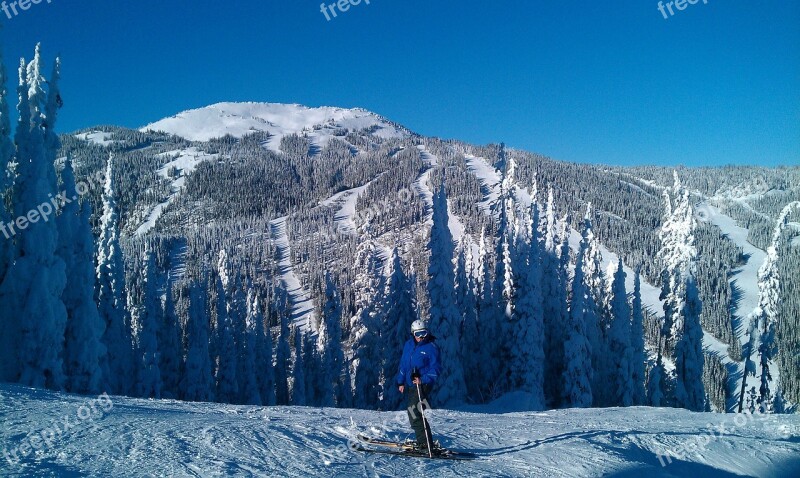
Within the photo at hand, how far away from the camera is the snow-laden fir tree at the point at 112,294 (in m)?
26.8

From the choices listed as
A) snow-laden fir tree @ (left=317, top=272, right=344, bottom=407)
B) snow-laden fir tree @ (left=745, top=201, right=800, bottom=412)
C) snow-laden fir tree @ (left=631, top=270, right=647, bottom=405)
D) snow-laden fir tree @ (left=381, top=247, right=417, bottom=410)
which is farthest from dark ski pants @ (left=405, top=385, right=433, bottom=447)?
snow-laden fir tree @ (left=317, top=272, right=344, bottom=407)

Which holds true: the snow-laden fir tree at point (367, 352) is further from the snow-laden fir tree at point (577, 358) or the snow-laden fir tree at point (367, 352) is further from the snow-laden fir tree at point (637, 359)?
the snow-laden fir tree at point (637, 359)

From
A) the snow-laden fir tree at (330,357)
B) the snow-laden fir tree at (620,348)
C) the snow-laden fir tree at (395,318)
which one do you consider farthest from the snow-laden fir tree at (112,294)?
the snow-laden fir tree at (620,348)

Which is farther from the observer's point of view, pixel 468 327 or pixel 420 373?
pixel 468 327

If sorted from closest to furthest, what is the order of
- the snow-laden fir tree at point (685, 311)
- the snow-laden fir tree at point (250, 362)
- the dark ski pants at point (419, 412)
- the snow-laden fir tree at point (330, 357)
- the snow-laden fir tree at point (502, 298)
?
the dark ski pants at point (419, 412)
the snow-laden fir tree at point (685, 311)
the snow-laden fir tree at point (502, 298)
the snow-laden fir tree at point (250, 362)
the snow-laden fir tree at point (330, 357)

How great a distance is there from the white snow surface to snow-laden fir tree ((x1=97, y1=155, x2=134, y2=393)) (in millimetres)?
18277

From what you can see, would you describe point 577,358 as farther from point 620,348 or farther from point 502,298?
point 502,298

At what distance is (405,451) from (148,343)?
28203mm

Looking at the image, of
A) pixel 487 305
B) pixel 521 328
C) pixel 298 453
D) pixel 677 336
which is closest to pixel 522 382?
pixel 521 328

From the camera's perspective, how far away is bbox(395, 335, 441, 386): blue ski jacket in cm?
789

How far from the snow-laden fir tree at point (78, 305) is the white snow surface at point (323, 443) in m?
10.8

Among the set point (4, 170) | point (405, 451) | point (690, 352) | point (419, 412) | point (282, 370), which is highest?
point (4, 170)

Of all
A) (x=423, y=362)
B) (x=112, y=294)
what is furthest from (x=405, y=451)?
(x=112, y=294)

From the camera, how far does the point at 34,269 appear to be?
17.4m
